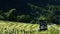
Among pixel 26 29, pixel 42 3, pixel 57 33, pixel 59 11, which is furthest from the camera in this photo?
pixel 42 3

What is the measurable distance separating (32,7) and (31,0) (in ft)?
3.05

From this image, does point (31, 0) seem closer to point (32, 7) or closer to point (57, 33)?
point (32, 7)

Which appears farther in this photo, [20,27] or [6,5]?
[6,5]

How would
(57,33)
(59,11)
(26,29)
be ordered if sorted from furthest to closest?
(59,11) < (26,29) < (57,33)

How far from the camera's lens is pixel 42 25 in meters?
3.59

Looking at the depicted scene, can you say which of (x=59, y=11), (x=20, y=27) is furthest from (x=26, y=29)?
(x=59, y=11)

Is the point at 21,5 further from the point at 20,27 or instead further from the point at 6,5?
the point at 20,27

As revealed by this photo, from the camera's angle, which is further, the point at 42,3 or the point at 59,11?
the point at 42,3

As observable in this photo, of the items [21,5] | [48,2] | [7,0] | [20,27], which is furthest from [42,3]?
[20,27]

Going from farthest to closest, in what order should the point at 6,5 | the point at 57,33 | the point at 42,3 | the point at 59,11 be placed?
the point at 42,3, the point at 6,5, the point at 59,11, the point at 57,33

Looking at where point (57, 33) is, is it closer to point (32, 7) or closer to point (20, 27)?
point (20, 27)

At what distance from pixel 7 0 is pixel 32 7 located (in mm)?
1552

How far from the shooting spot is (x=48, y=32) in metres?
3.59

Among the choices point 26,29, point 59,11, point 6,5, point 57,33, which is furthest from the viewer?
point 6,5
